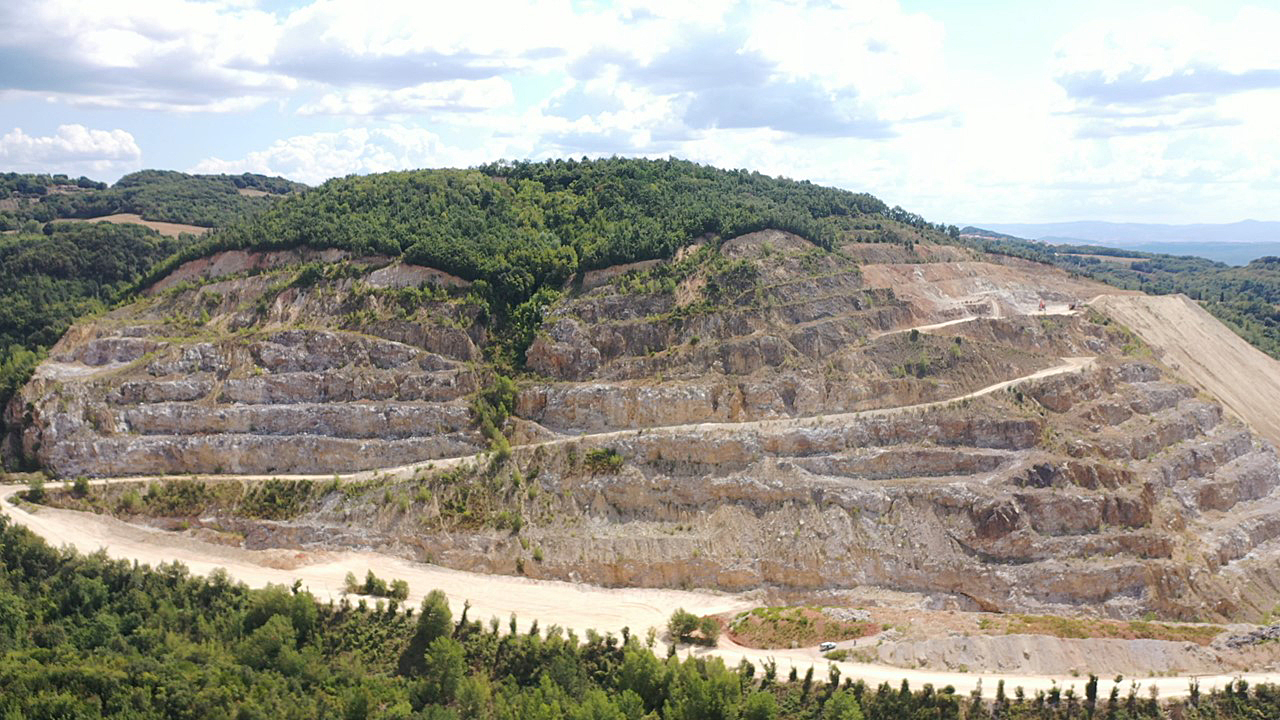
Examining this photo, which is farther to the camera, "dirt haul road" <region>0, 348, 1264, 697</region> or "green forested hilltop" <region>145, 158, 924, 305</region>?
"green forested hilltop" <region>145, 158, 924, 305</region>

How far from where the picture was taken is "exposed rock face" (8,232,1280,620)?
59.0 metres

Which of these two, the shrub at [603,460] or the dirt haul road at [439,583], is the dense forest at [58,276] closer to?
the dirt haul road at [439,583]

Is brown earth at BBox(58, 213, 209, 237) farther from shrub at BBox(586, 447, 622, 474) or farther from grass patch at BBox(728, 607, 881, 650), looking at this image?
grass patch at BBox(728, 607, 881, 650)

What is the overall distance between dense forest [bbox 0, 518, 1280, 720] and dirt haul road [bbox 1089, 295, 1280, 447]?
3882 centimetres

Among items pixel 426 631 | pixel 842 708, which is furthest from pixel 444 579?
pixel 842 708

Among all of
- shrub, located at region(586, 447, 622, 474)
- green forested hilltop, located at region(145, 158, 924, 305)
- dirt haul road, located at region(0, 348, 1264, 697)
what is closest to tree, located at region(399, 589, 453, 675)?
dirt haul road, located at region(0, 348, 1264, 697)

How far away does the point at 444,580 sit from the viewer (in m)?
59.6

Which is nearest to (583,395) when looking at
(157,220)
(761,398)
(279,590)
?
(761,398)

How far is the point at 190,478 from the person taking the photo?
217ft

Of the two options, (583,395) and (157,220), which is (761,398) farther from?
(157,220)

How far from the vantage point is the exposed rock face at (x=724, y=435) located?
193 feet

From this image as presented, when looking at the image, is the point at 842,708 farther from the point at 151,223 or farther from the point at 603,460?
the point at 151,223

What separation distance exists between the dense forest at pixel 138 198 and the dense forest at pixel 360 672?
6951 centimetres

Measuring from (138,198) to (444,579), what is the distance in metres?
90.3
